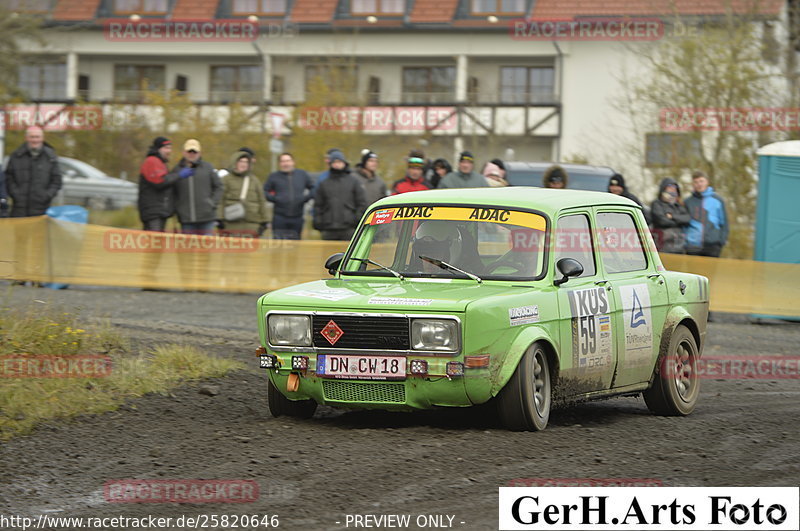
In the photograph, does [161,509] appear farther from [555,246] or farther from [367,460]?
[555,246]

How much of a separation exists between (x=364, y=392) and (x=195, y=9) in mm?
47562

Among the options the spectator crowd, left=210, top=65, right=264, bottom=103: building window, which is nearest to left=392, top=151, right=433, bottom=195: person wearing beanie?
the spectator crowd

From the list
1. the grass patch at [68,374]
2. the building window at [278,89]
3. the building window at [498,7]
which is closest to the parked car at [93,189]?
the building window at [278,89]

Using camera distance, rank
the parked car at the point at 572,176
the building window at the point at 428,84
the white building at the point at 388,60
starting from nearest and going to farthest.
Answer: the parked car at the point at 572,176 → the white building at the point at 388,60 → the building window at the point at 428,84

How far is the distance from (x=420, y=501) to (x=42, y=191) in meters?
13.3

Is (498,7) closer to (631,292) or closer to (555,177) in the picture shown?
(555,177)

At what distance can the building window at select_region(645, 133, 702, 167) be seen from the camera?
27828 millimetres

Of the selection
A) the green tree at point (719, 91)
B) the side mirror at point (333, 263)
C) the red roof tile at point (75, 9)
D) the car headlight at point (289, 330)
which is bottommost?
the car headlight at point (289, 330)

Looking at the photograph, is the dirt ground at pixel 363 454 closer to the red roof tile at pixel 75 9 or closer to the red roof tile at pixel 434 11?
the red roof tile at pixel 434 11

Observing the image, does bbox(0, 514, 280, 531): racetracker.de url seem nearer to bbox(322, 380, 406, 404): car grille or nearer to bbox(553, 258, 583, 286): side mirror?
bbox(322, 380, 406, 404): car grille

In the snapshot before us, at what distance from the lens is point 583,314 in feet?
30.8

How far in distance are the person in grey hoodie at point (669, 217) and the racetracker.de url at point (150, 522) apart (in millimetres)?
12859

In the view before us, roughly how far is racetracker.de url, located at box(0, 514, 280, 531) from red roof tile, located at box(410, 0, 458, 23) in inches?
1874

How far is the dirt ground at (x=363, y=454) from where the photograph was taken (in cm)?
688
